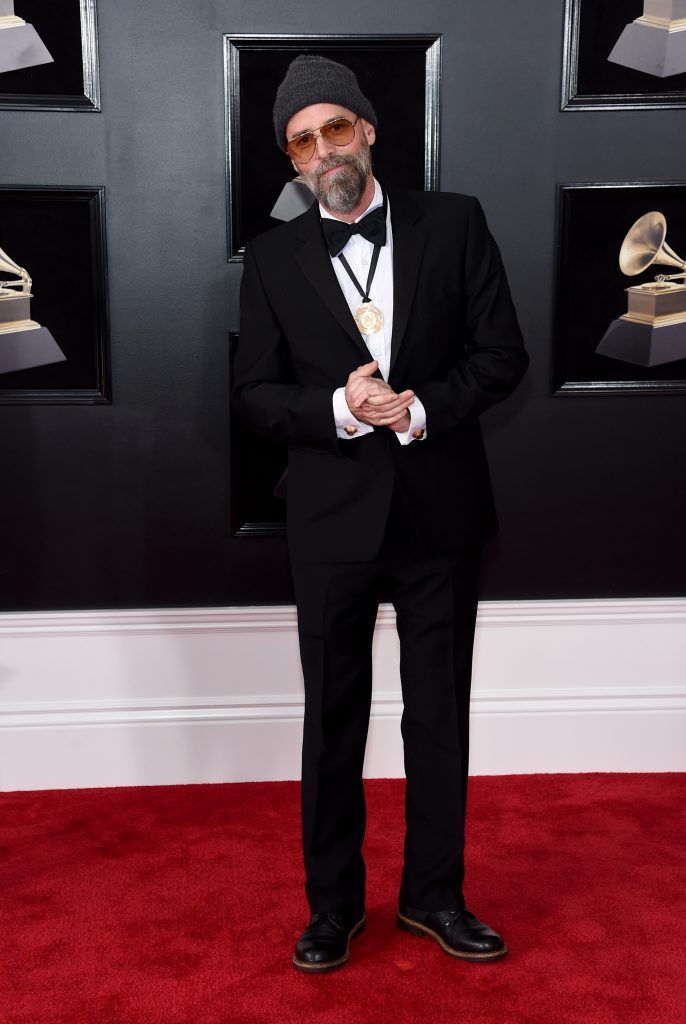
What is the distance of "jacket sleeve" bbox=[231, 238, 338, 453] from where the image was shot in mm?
2477

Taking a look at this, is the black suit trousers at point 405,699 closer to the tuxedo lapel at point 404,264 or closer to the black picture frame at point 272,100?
the tuxedo lapel at point 404,264

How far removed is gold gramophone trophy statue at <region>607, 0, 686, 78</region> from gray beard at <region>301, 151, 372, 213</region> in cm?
133

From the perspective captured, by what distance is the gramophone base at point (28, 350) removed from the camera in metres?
3.48

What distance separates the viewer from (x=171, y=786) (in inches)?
145

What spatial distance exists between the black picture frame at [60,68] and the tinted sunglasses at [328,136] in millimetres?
1106

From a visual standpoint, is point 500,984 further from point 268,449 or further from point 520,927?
point 268,449

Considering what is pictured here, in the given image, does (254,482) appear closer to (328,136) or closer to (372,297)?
(372,297)

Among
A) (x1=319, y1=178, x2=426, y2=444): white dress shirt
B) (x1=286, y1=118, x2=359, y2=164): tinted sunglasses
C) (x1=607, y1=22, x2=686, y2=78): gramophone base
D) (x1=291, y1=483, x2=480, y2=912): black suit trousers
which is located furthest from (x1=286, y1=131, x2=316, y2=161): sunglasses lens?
(x1=607, y1=22, x2=686, y2=78): gramophone base

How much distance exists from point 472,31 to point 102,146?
1177mm

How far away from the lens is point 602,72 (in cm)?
343

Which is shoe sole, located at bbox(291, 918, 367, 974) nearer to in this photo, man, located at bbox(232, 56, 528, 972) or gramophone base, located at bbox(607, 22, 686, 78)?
man, located at bbox(232, 56, 528, 972)

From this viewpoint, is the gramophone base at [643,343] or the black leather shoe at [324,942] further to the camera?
the gramophone base at [643,343]

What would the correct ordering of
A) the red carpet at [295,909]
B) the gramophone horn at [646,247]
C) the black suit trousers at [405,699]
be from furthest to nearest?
the gramophone horn at [646,247]
the black suit trousers at [405,699]
the red carpet at [295,909]

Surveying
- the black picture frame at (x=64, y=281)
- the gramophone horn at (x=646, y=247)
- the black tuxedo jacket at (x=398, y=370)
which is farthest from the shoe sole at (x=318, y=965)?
the gramophone horn at (x=646, y=247)
